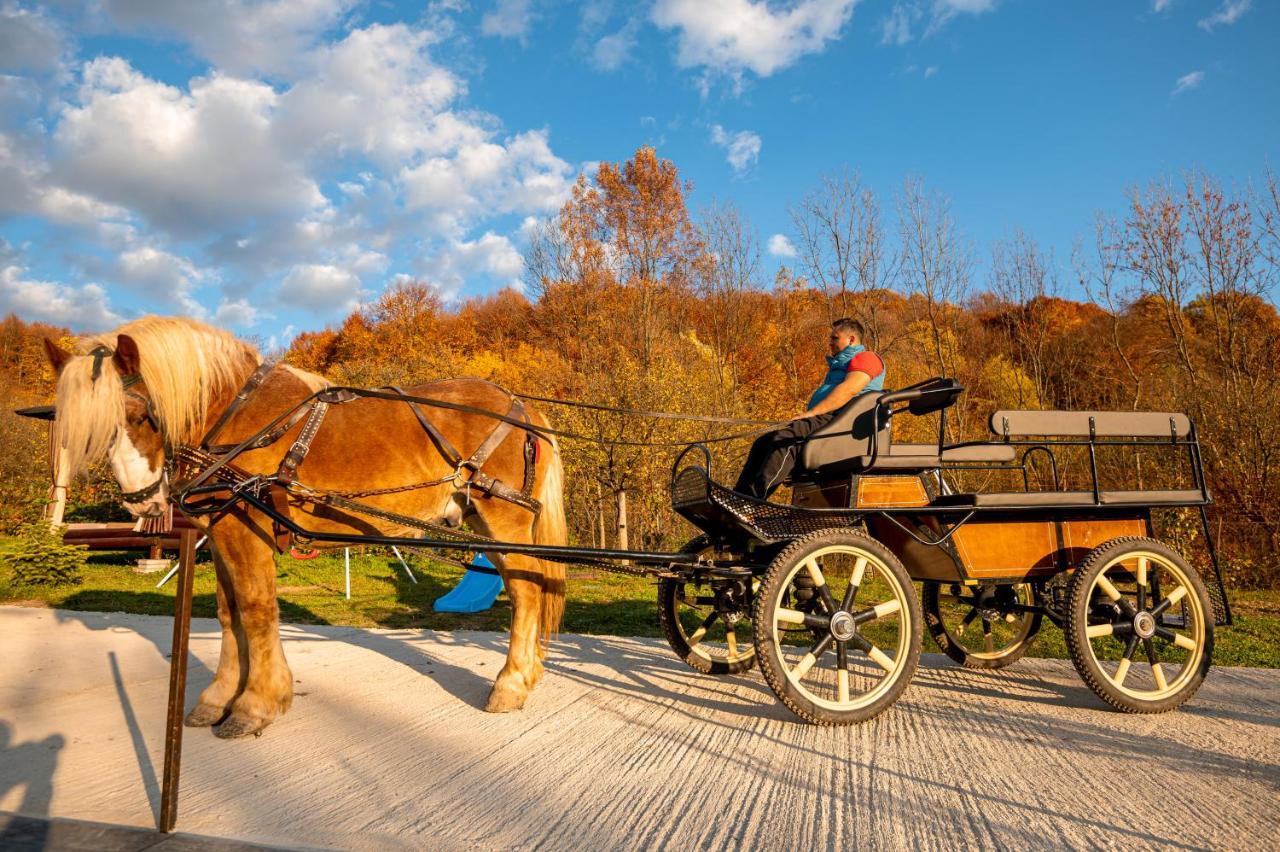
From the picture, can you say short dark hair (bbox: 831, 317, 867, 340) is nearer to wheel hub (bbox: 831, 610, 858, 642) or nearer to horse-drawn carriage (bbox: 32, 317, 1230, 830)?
horse-drawn carriage (bbox: 32, 317, 1230, 830)

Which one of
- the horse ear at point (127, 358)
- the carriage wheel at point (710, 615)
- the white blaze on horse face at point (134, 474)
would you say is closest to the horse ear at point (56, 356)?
the horse ear at point (127, 358)

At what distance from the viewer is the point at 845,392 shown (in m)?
4.37

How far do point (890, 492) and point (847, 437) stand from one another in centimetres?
39

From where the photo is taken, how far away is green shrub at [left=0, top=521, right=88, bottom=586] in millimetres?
9883

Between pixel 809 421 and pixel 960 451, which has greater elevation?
pixel 809 421

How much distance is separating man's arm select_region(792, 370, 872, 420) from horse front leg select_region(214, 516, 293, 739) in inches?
118

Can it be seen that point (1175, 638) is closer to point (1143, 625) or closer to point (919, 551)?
point (1143, 625)

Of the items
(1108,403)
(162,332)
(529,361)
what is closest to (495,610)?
(162,332)

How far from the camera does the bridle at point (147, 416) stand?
3.53 m

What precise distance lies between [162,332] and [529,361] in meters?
25.2

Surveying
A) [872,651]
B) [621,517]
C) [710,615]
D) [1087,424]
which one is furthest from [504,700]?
[621,517]

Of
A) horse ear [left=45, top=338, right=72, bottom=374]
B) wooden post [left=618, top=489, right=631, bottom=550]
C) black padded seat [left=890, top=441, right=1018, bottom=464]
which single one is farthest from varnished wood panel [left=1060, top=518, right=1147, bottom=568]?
wooden post [left=618, top=489, right=631, bottom=550]

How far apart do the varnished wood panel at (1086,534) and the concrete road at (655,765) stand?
0.81 meters

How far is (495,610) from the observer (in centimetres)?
849
